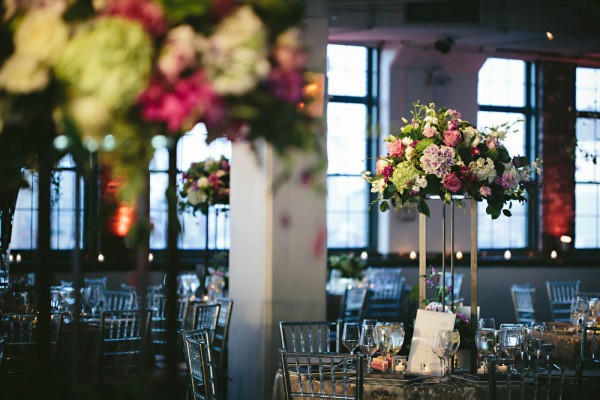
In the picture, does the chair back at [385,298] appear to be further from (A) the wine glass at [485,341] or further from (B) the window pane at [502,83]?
(A) the wine glass at [485,341]

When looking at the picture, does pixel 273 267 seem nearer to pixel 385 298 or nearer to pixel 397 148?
pixel 397 148

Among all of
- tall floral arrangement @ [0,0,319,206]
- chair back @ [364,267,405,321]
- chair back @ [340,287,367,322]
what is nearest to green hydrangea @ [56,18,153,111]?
tall floral arrangement @ [0,0,319,206]

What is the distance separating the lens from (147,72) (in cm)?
103

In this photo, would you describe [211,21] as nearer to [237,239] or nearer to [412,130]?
[412,130]

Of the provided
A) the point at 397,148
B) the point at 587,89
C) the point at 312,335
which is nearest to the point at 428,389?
the point at 397,148

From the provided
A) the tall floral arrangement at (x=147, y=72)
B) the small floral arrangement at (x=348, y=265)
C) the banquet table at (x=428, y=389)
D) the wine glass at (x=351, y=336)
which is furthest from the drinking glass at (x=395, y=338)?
the small floral arrangement at (x=348, y=265)

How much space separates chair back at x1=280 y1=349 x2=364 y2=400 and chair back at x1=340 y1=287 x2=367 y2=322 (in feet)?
15.6

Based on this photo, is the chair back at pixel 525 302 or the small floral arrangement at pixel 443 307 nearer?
the small floral arrangement at pixel 443 307

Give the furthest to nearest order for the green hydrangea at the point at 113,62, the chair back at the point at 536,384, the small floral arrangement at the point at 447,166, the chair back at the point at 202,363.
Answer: the small floral arrangement at the point at 447,166
the chair back at the point at 202,363
the chair back at the point at 536,384
the green hydrangea at the point at 113,62

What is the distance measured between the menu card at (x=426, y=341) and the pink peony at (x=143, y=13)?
10.3ft

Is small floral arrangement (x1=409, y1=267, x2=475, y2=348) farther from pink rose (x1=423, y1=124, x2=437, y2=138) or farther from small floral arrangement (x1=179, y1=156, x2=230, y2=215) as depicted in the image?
small floral arrangement (x1=179, y1=156, x2=230, y2=215)

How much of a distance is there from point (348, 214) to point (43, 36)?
10.6 metres

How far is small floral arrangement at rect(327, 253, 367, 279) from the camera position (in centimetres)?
1004

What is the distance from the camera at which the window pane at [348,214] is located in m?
11.5
